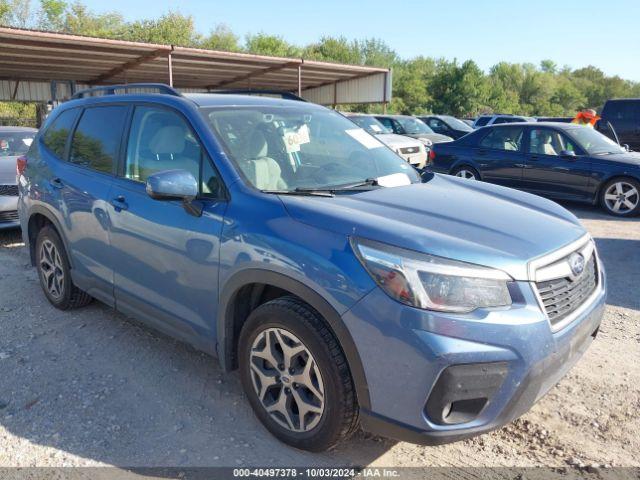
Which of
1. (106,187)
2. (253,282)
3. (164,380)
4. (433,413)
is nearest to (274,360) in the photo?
(253,282)

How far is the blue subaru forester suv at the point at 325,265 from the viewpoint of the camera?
7.46 ft

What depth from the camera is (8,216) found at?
7.20 meters

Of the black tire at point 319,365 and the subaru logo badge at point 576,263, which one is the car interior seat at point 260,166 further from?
the subaru logo badge at point 576,263

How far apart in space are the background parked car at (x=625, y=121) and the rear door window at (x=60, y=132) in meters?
13.0

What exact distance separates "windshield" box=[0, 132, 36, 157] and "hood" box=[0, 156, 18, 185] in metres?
0.38

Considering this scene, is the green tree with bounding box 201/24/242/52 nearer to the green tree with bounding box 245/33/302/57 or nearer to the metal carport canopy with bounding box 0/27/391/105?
the green tree with bounding box 245/33/302/57

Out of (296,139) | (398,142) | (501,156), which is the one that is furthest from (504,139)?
(296,139)

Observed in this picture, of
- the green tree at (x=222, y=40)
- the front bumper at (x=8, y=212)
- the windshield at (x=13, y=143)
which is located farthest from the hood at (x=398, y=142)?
the green tree at (x=222, y=40)

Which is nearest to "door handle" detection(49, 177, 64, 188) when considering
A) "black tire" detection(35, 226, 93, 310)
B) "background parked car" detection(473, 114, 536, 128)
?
"black tire" detection(35, 226, 93, 310)

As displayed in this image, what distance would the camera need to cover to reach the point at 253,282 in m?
2.76

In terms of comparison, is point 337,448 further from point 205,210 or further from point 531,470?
point 205,210

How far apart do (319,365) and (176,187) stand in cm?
122

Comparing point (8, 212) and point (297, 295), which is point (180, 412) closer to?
point (297, 295)

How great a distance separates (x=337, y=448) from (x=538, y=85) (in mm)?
85792
